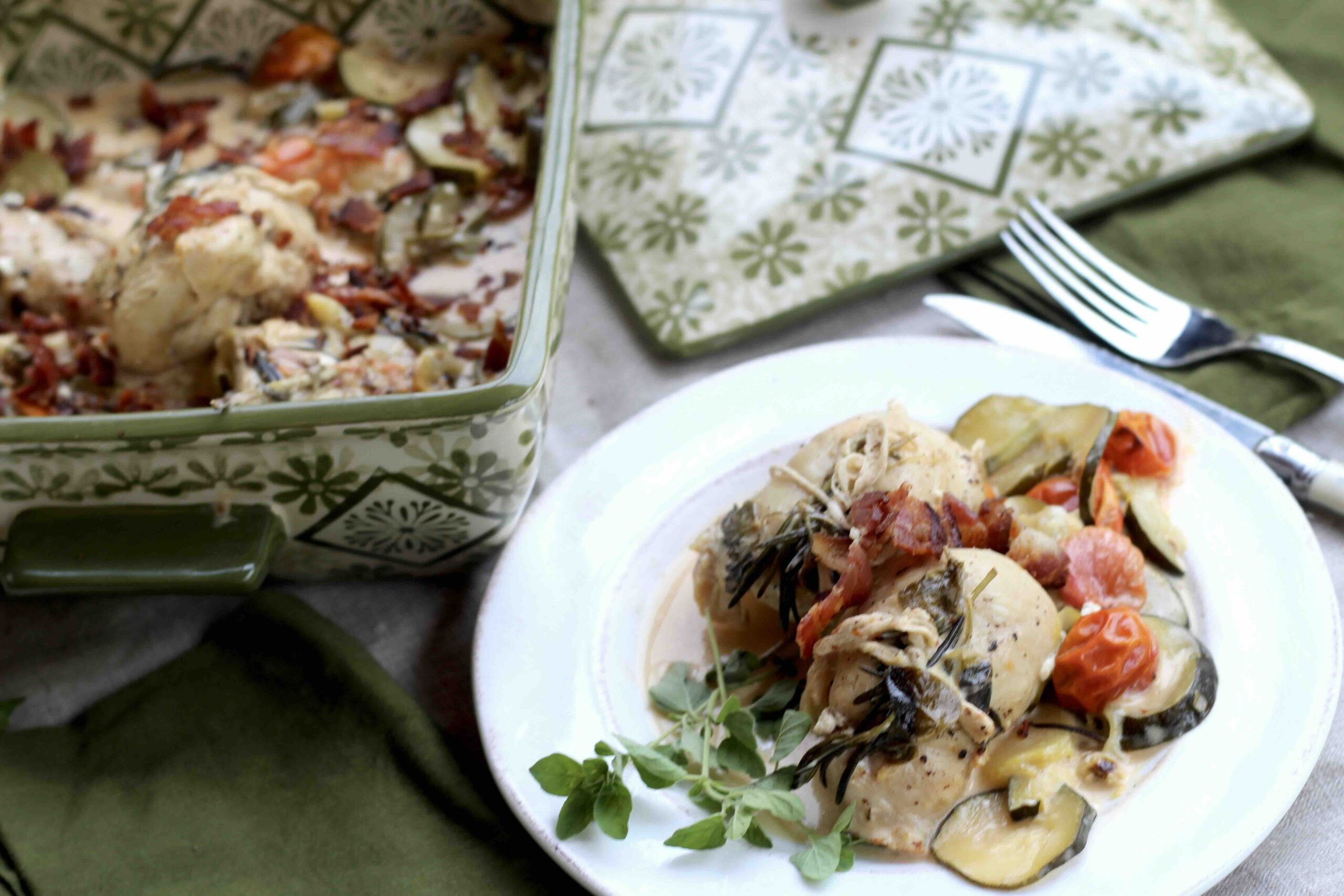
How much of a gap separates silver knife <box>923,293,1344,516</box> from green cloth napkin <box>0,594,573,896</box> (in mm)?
1126

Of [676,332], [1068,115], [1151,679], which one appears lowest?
[676,332]

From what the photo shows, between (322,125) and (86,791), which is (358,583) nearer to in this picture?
(86,791)

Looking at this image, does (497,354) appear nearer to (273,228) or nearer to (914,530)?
(273,228)

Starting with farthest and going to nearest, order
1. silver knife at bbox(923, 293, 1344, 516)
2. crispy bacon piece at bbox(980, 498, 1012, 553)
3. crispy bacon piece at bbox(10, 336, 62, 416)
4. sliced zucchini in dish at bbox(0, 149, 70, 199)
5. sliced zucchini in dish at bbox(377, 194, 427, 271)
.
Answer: sliced zucchini in dish at bbox(0, 149, 70, 199) → sliced zucchini in dish at bbox(377, 194, 427, 271) → crispy bacon piece at bbox(10, 336, 62, 416) → silver knife at bbox(923, 293, 1344, 516) → crispy bacon piece at bbox(980, 498, 1012, 553)

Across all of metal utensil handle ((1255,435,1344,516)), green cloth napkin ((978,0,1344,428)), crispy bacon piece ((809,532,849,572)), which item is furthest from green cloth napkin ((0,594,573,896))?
green cloth napkin ((978,0,1344,428))

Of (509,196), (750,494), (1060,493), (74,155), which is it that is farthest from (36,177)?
(1060,493)

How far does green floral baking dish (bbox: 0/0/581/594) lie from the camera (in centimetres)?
146

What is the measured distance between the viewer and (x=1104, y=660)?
4.64 feet

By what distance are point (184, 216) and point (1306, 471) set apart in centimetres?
177

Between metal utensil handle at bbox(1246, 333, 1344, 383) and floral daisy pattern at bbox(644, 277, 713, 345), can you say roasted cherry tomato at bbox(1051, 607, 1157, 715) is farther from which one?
floral daisy pattern at bbox(644, 277, 713, 345)

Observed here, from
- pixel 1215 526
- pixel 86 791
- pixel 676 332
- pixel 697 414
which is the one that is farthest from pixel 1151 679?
pixel 86 791

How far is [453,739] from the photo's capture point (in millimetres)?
1711

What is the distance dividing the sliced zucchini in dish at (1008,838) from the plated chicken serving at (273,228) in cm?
97

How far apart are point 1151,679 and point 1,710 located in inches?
65.0
